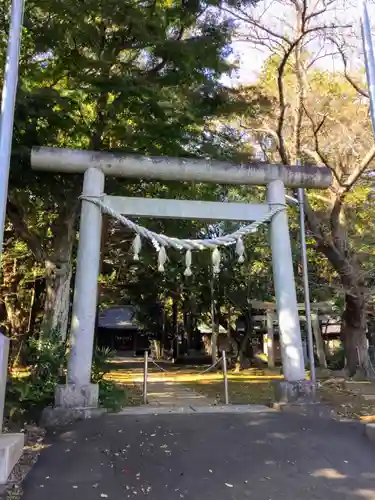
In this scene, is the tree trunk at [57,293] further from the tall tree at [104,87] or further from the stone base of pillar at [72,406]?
the stone base of pillar at [72,406]

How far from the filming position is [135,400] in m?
9.72

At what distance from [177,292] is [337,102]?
39.0 feet

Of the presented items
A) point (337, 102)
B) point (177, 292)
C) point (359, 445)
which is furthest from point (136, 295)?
point (359, 445)

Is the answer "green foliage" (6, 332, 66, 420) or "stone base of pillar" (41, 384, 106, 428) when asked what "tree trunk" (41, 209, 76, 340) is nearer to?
"green foliage" (6, 332, 66, 420)

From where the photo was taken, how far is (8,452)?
4.58 m

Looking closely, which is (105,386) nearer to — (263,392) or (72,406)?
(72,406)

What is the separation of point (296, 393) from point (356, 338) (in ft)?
24.1

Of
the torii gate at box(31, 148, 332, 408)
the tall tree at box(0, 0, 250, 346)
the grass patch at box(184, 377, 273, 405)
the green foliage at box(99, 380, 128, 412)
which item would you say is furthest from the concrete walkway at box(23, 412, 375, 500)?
the tall tree at box(0, 0, 250, 346)

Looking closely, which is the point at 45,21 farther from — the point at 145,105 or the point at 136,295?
the point at 136,295

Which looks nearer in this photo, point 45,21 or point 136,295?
point 45,21

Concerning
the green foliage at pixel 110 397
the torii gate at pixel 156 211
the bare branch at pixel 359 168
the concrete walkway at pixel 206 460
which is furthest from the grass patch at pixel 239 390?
the bare branch at pixel 359 168

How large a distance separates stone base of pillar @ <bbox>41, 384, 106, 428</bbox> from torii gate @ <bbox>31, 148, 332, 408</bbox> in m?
0.01

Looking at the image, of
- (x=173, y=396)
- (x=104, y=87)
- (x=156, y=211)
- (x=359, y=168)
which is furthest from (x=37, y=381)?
(x=359, y=168)

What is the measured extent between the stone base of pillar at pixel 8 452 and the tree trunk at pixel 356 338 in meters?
10.6
